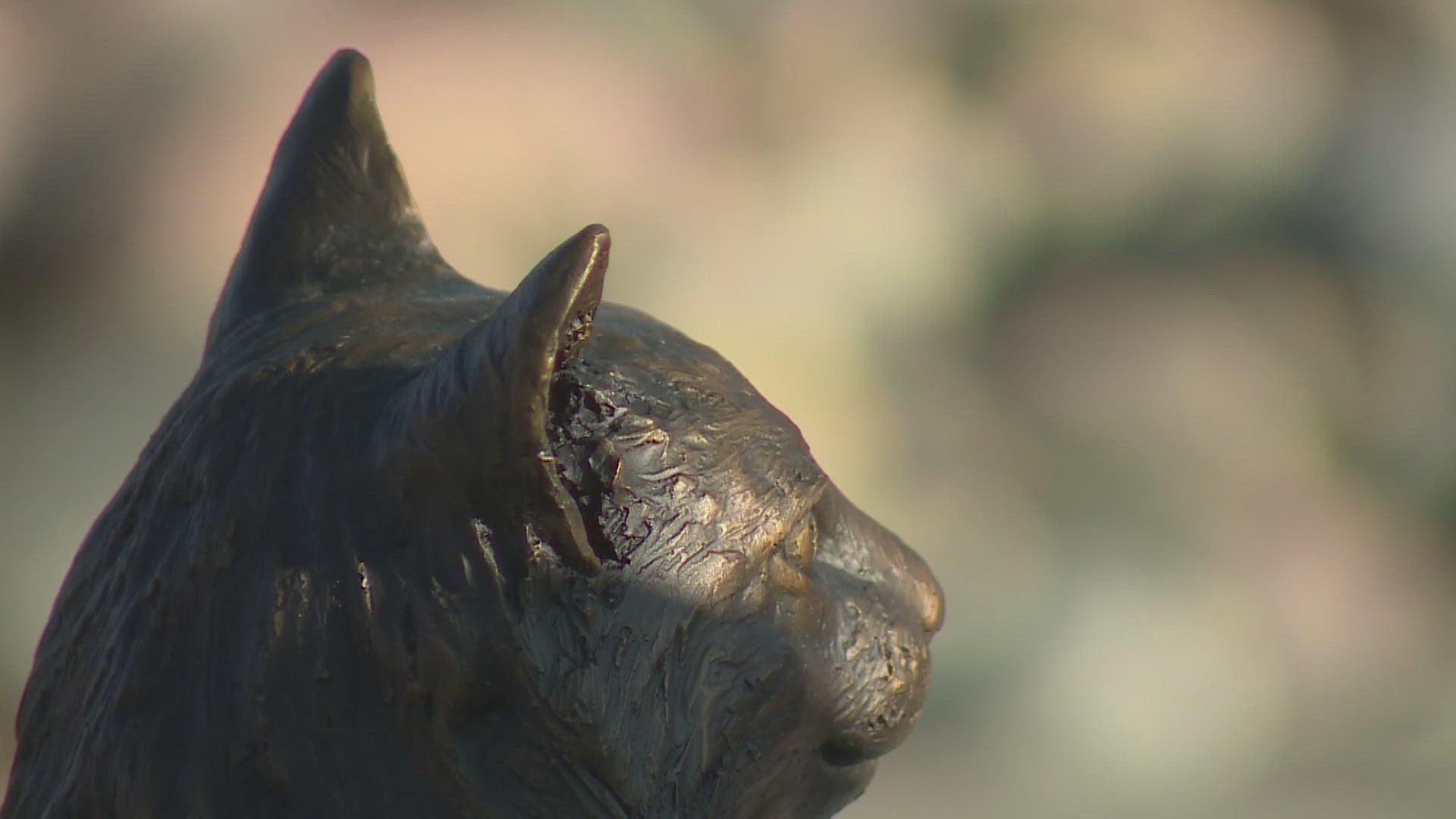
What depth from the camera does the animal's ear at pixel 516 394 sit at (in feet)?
2.53

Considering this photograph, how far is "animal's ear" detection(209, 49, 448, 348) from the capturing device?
1.03 metres

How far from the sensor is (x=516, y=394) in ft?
2.55

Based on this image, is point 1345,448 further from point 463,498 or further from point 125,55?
point 463,498

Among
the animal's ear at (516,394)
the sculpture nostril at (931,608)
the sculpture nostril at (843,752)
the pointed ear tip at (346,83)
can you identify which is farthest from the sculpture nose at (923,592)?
the pointed ear tip at (346,83)

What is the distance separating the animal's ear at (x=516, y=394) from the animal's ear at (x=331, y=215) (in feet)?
0.76

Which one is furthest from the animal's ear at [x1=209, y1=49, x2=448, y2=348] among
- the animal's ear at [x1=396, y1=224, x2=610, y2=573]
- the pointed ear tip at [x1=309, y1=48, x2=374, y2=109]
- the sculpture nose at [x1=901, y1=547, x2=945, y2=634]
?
the sculpture nose at [x1=901, y1=547, x2=945, y2=634]

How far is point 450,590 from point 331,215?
1.09 feet

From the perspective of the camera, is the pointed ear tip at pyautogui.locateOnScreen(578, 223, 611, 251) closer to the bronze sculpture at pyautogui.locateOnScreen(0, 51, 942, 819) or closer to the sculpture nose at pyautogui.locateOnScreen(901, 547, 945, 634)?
the bronze sculpture at pyautogui.locateOnScreen(0, 51, 942, 819)

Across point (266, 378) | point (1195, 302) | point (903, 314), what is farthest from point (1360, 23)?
point (266, 378)

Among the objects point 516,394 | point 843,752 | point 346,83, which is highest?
point 346,83

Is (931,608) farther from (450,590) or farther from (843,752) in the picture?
(450,590)

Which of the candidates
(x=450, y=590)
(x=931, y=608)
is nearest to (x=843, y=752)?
(x=931, y=608)

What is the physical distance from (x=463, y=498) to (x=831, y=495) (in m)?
0.29

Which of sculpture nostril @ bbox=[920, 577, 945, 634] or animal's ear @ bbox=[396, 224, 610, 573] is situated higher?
animal's ear @ bbox=[396, 224, 610, 573]
